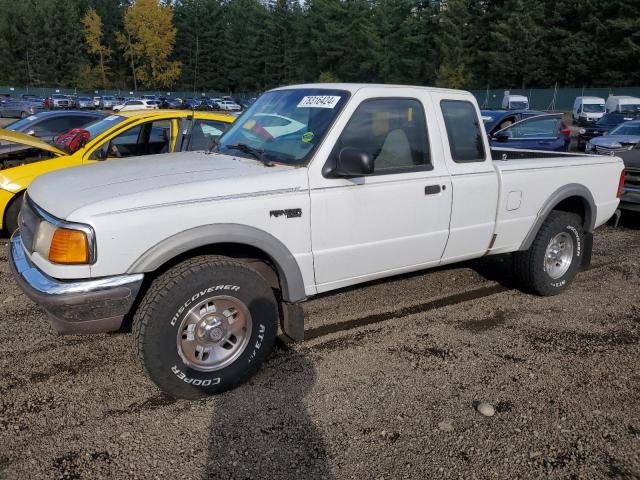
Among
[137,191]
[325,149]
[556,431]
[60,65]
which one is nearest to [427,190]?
[325,149]

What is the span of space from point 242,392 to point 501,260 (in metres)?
4.29

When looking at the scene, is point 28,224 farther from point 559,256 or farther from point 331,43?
point 331,43

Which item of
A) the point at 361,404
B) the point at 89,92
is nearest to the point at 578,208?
the point at 361,404

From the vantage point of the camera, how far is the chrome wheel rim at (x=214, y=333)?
127 inches

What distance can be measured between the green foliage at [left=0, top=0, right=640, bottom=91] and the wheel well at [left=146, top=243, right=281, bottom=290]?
4494 cm

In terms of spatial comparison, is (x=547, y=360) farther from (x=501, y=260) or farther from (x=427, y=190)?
(x=501, y=260)

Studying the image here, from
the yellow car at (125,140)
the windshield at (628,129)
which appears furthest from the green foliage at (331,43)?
the yellow car at (125,140)

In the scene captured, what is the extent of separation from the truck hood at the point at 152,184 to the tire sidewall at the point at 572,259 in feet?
9.53

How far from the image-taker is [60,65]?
8262 centimetres

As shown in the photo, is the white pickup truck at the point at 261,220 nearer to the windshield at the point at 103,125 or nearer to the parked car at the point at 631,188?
the windshield at the point at 103,125

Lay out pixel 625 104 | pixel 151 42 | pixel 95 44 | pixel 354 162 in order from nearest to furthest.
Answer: pixel 354 162, pixel 625 104, pixel 151 42, pixel 95 44

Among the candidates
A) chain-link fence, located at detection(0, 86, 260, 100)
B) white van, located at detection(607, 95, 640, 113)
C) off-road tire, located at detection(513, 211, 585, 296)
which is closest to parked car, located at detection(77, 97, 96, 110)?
chain-link fence, located at detection(0, 86, 260, 100)

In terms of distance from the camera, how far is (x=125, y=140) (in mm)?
7102

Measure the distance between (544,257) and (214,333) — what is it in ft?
11.4
